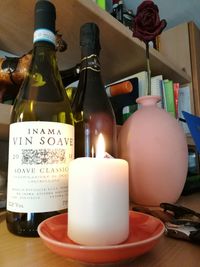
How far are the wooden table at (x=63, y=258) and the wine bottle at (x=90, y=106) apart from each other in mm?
219

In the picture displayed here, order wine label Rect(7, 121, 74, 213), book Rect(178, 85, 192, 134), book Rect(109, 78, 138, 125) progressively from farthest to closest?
book Rect(178, 85, 192, 134) → book Rect(109, 78, 138, 125) → wine label Rect(7, 121, 74, 213)

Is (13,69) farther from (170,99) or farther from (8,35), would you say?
(170,99)

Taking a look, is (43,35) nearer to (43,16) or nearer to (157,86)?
(43,16)

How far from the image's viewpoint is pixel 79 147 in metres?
0.49

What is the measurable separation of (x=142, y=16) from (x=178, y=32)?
0.64 m

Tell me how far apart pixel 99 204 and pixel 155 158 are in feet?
0.90

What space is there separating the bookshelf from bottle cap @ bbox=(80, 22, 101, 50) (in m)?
0.12

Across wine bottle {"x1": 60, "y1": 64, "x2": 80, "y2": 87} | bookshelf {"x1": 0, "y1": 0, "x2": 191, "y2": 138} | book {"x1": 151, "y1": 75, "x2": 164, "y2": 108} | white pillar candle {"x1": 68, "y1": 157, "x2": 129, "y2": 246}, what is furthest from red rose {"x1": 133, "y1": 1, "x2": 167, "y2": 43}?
white pillar candle {"x1": 68, "y1": 157, "x2": 129, "y2": 246}

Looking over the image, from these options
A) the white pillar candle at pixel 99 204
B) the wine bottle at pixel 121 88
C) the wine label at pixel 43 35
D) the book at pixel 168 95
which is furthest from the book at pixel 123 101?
the white pillar candle at pixel 99 204

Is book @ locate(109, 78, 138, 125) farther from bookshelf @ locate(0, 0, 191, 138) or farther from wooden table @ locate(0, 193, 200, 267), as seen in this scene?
wooden table @ locate(0, 193, 200, 267)

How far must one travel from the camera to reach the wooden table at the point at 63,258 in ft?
0.78

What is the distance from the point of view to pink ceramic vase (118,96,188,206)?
1.62 feet

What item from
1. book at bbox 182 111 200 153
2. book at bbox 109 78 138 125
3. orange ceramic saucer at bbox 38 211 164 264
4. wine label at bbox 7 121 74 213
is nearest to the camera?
orange ceramic saucer at bbox 38 211 164 264

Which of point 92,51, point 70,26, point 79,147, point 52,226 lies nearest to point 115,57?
point 70,26
